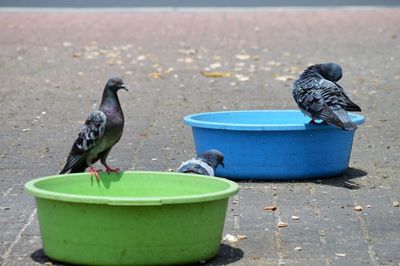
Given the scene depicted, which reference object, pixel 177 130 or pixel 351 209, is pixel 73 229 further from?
pixel 177 130

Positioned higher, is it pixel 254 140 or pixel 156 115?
pixel 254 140

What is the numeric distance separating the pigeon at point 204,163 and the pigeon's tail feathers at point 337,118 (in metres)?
0.82

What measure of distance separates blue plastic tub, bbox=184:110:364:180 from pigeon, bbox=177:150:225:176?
1.21ft

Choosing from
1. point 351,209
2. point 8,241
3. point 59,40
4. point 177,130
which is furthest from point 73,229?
point 59,40

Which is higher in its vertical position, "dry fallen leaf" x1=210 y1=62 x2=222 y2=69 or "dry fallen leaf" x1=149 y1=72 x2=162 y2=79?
"dry fallen leaf" x1=210 y1=62 x2=222 y2=69

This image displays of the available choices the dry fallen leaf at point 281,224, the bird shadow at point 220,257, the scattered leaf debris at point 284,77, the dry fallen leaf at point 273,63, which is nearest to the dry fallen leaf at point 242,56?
the dry fallen leaf at point 273,63

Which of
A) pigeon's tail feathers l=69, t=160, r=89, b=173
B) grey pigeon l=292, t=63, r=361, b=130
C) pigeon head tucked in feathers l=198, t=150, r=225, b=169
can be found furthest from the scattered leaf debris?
pigeon's tail feathers l=69, t=160, r=89, b=173

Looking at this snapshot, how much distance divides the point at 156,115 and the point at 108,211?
17.9ft

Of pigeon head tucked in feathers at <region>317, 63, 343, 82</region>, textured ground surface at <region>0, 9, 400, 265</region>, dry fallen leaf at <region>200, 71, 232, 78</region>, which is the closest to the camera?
textured ground surface at <region>0, 9, 400, 265</region>

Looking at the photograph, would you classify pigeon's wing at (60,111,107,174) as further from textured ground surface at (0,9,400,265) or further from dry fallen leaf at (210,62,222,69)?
dry fallen leaf at (210,62,222,69)

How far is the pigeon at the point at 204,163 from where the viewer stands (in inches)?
247

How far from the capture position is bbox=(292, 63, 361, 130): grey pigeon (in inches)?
274

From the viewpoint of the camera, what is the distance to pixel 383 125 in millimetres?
9633
